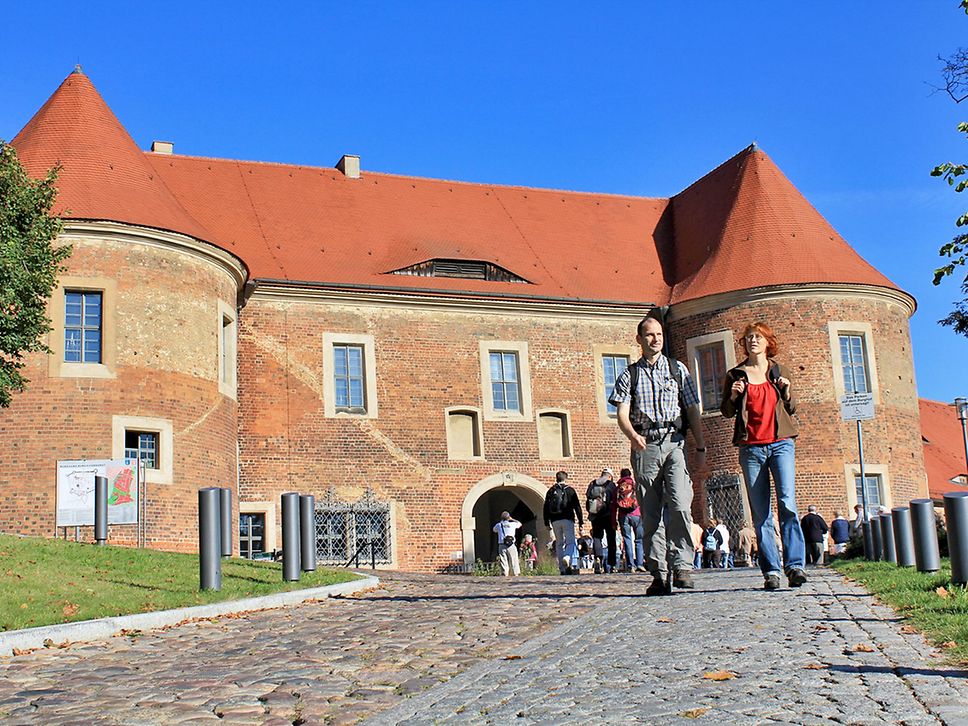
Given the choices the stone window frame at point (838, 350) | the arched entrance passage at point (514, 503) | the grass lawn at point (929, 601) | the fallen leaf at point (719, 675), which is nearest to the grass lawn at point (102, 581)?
the fallen leaf at point (719, 675)

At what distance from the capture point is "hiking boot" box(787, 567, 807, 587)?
33.2 ft

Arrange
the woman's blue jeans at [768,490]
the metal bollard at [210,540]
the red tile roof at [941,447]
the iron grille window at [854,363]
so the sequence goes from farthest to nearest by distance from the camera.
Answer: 1. the red tile roof at [941,447]
2. the iron grille window at [854,363]
3. the metal bollard at [210,540]
4. the woman's blue jeans at [768,490]

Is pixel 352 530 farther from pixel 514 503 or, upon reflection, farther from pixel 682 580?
pixel 682 580

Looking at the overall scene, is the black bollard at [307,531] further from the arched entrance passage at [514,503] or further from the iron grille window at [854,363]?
the iron grille window at [854,363]

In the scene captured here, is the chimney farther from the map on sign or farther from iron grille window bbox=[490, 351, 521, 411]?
the map on sign

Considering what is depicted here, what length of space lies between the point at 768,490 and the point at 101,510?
41.6ft

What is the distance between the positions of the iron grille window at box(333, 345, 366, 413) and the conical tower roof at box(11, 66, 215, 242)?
13.7ft

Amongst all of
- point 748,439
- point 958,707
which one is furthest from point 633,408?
point 958,707

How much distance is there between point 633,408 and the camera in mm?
10344

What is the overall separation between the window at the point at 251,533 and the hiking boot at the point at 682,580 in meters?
17.0

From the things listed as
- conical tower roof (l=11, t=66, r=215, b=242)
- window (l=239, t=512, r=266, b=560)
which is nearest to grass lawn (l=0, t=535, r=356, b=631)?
window (l=239, t=512, r=266, b=560)

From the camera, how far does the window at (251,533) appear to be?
1038 inches

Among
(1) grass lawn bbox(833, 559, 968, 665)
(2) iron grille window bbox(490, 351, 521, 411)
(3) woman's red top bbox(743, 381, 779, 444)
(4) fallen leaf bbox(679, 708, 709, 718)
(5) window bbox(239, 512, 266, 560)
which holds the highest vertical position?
(2) iron grille window bbox(490, 351, 521, 411)

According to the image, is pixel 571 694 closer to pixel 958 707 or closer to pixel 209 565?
pixel 958 707
